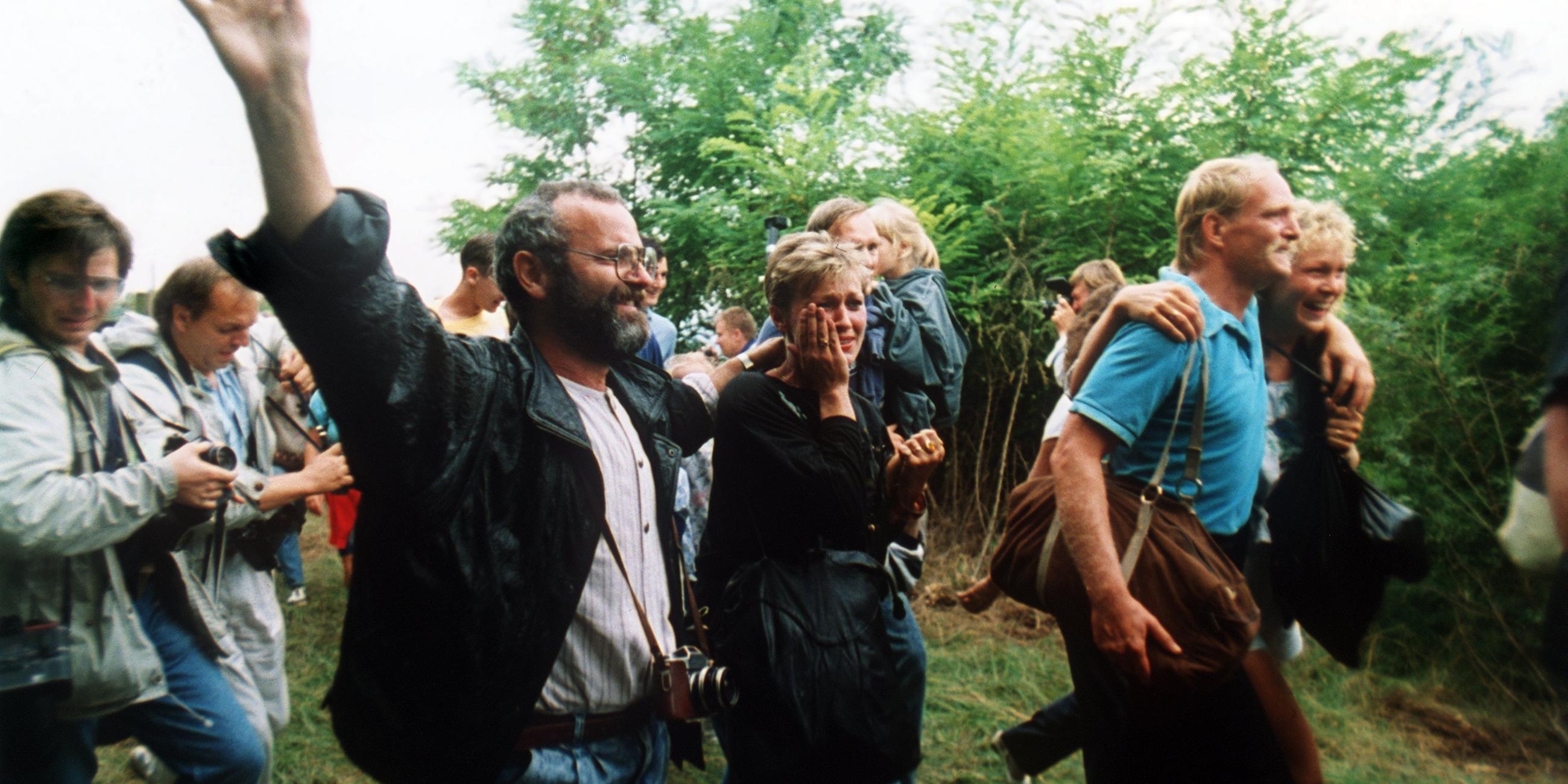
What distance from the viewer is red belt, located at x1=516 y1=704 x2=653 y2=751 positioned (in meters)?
1.85

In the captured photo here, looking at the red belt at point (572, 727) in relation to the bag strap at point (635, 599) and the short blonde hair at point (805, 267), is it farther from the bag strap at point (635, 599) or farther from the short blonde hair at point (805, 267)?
the short blonde hair at point (805, 267)

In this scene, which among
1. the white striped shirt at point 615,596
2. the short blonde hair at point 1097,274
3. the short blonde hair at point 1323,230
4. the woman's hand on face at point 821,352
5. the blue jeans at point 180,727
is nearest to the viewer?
the white striped shirt at point 615,596

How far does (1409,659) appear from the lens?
4.66 m

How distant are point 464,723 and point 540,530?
13.7 inches

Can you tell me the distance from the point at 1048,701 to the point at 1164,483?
8.76 feet

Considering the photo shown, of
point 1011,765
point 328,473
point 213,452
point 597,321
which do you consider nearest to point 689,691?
point 597,321

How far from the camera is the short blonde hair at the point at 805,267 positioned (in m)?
2.87

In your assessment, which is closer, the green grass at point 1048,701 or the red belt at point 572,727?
the red belt at point 572,727

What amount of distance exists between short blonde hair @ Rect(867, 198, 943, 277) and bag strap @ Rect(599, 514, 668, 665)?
8.78 feet

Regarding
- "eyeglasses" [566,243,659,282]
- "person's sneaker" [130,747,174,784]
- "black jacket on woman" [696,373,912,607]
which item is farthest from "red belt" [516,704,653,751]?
"person's sneaker" [130,747,174,784]

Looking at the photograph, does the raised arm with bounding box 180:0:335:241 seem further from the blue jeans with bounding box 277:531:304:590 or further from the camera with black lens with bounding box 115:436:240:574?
the blue jeans with bounding box 277:531:304:590

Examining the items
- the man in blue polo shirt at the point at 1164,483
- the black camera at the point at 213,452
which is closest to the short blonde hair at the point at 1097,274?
the man in blue polo shirt at the point at 1164,483

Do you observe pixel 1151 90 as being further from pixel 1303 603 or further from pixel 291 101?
pixel 291 101

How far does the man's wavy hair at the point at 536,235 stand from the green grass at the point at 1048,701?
7.53 ft
